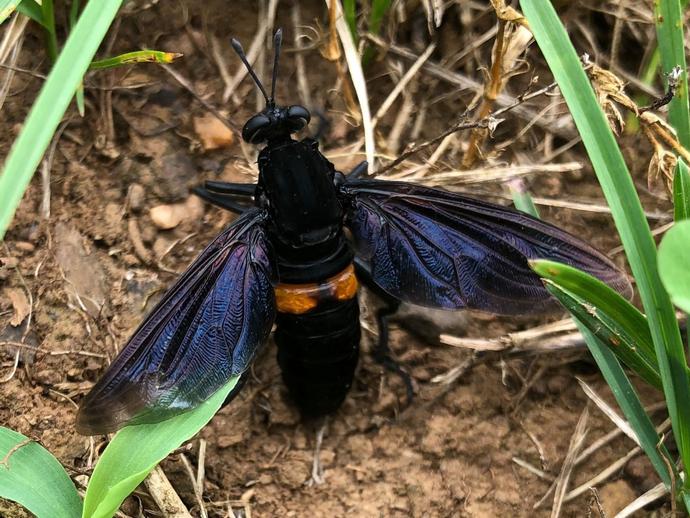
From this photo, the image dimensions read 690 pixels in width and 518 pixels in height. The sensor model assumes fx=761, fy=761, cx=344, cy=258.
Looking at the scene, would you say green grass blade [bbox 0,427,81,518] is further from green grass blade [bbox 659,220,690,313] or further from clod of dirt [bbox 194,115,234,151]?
green grass blade [bbox 659,220,690,313]

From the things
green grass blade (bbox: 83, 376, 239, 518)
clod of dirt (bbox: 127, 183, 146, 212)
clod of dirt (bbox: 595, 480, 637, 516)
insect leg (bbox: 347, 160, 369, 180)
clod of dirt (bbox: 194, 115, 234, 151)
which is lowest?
clod of dirt (bbox: 595, 480, 637, 516)

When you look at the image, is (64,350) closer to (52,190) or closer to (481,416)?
(52,190)

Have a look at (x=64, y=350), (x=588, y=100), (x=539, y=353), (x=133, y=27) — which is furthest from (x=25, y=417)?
(x=588, y=100)

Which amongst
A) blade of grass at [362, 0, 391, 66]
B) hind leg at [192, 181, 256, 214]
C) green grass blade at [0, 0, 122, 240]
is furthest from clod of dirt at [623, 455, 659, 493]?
green grass blade at [0, 0, 122, 240]

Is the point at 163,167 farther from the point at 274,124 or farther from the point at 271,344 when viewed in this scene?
the point at 271,344

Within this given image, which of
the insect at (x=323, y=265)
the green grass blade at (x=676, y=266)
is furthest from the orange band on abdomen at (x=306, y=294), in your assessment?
the green grass blade at (x=676, y=266)
